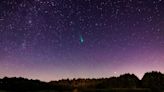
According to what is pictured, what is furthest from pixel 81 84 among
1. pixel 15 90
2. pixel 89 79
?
pixel 15 90

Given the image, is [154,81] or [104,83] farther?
[154,81]

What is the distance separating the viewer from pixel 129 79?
34.6 meters

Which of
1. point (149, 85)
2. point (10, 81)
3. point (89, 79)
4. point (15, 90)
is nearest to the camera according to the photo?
point (15, 90)

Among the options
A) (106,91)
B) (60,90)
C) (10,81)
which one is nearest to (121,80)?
(106,91)

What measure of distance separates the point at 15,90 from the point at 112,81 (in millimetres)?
12064

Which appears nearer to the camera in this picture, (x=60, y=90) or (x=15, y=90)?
(x=15, y=90)

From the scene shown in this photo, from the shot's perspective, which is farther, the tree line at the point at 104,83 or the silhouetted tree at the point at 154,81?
the silhouetted tree at the point at 154,81

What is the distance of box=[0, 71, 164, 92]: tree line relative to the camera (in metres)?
28.3

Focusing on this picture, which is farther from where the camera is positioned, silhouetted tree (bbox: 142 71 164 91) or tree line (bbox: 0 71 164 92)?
silhouetted tree (bbox: 142 71 164 91)

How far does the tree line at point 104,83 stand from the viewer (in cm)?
2830

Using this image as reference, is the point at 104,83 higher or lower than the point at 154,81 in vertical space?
lower

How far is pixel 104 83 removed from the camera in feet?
109

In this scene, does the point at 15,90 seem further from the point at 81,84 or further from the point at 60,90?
the point at 81,84

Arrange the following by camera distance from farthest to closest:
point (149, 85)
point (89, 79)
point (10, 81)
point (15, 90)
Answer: point (89, 79) < point (149, 85) < point (10, 81) < point (15, 90)
